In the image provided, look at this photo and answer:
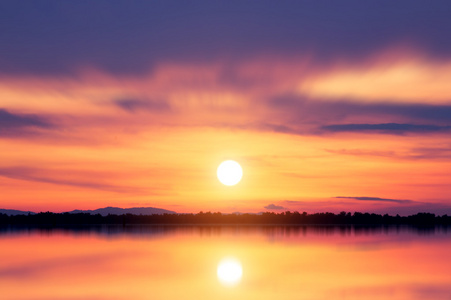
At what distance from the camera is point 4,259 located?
4528 cm

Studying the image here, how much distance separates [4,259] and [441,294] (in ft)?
113

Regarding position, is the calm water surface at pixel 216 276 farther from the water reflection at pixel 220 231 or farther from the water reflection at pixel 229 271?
the water reflection at pixel 220 231

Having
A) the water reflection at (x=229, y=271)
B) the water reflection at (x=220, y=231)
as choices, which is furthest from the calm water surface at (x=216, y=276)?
the water reflection at (x=220, y=231)

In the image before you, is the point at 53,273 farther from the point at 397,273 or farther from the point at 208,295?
the point at 397,273

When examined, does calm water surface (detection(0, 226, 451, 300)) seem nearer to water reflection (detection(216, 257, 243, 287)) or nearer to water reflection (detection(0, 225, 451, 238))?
water reflection (detection(216, 257, 243, 287))

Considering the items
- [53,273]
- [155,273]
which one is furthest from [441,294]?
[53,273]

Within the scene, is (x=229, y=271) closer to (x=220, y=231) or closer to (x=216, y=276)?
(x=216, y=276)

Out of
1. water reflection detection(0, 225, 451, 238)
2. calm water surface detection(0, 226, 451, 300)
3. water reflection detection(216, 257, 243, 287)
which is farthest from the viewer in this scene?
water reflection detection(0, 225, 451, 238)

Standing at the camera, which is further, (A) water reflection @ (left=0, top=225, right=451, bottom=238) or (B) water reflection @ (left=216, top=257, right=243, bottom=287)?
(A) water reflection @ (left=0, top=225, right=451, bottom=238)

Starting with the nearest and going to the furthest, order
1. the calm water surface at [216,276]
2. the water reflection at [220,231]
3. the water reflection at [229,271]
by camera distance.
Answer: the calm water surface at [216,276], the water reflection at [229,271], the water reflection at [220,231]

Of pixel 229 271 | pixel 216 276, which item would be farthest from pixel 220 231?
pixel 216 276

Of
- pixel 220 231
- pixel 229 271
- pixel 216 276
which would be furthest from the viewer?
pixel 220 231

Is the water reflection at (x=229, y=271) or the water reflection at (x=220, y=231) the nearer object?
the water reflection at (x=229, y=271)

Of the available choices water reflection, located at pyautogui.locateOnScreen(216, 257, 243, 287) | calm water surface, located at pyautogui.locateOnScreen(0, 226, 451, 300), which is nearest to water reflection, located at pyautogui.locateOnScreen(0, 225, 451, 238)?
calm water surface, located at pyautogui.locateOnScreen(0, 226, 451, 300)
